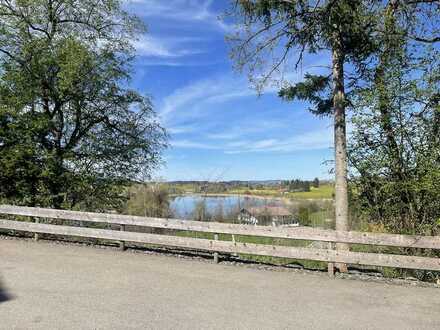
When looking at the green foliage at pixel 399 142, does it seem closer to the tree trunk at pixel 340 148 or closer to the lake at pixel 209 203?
the tree trunk at pixel 340 148

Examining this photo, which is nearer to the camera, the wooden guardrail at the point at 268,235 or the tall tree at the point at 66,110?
the wooden guardrail at the point at 268,235

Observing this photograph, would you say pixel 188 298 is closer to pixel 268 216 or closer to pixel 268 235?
pixel 268 235

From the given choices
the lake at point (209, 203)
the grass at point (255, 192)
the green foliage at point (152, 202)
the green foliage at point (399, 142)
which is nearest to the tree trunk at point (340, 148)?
the green foliage at point (399, 142)

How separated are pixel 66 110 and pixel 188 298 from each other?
10003 mm

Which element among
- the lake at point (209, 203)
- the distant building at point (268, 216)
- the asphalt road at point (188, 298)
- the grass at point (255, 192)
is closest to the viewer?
the asphalt road at point (188, 298)

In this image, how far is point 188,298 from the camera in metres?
5.86

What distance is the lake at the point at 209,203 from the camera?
1638 centimetres

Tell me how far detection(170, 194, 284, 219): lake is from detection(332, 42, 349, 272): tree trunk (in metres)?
7.98

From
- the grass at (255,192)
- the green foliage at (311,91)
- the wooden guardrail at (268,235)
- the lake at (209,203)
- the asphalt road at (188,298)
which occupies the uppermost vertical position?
the green foliage at (311,91)

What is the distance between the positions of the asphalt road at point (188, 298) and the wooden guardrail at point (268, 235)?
17.2 inches

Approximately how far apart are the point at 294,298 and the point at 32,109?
35.6ft

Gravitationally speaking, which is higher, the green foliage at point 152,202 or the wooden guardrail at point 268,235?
the green foliage at point 152,202

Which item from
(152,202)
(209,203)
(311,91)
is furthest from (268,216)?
(311,91)

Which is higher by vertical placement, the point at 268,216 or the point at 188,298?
the point at 268,216
